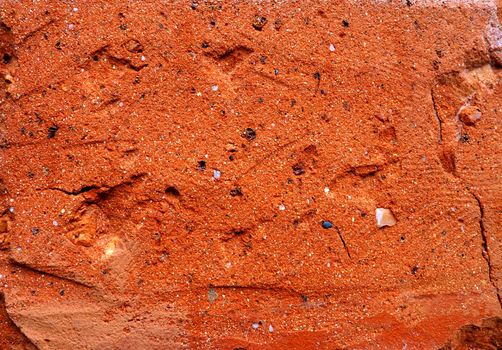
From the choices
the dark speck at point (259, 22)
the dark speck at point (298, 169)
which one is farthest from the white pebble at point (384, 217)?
the dark speck at point (259, 22)

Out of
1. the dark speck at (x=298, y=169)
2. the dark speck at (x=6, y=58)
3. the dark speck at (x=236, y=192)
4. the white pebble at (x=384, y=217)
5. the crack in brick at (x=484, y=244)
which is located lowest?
the crack in brick at (x=484, y=244)

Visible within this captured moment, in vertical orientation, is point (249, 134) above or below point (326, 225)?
above

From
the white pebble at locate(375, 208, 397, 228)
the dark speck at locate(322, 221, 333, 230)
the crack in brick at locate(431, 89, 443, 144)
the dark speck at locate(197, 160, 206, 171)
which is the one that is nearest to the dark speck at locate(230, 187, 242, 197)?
the dark speck at locate(197, 160, 206, 171)

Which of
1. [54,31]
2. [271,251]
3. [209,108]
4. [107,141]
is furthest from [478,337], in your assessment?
[54,31]

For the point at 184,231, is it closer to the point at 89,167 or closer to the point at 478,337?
the point at 89,167

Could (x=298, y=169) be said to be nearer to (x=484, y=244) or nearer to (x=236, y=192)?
(x=236, y=192)

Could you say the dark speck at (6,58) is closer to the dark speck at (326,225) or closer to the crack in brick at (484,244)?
the dark speck at (326,225)

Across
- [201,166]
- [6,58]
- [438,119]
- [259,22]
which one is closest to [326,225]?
[201,166]
